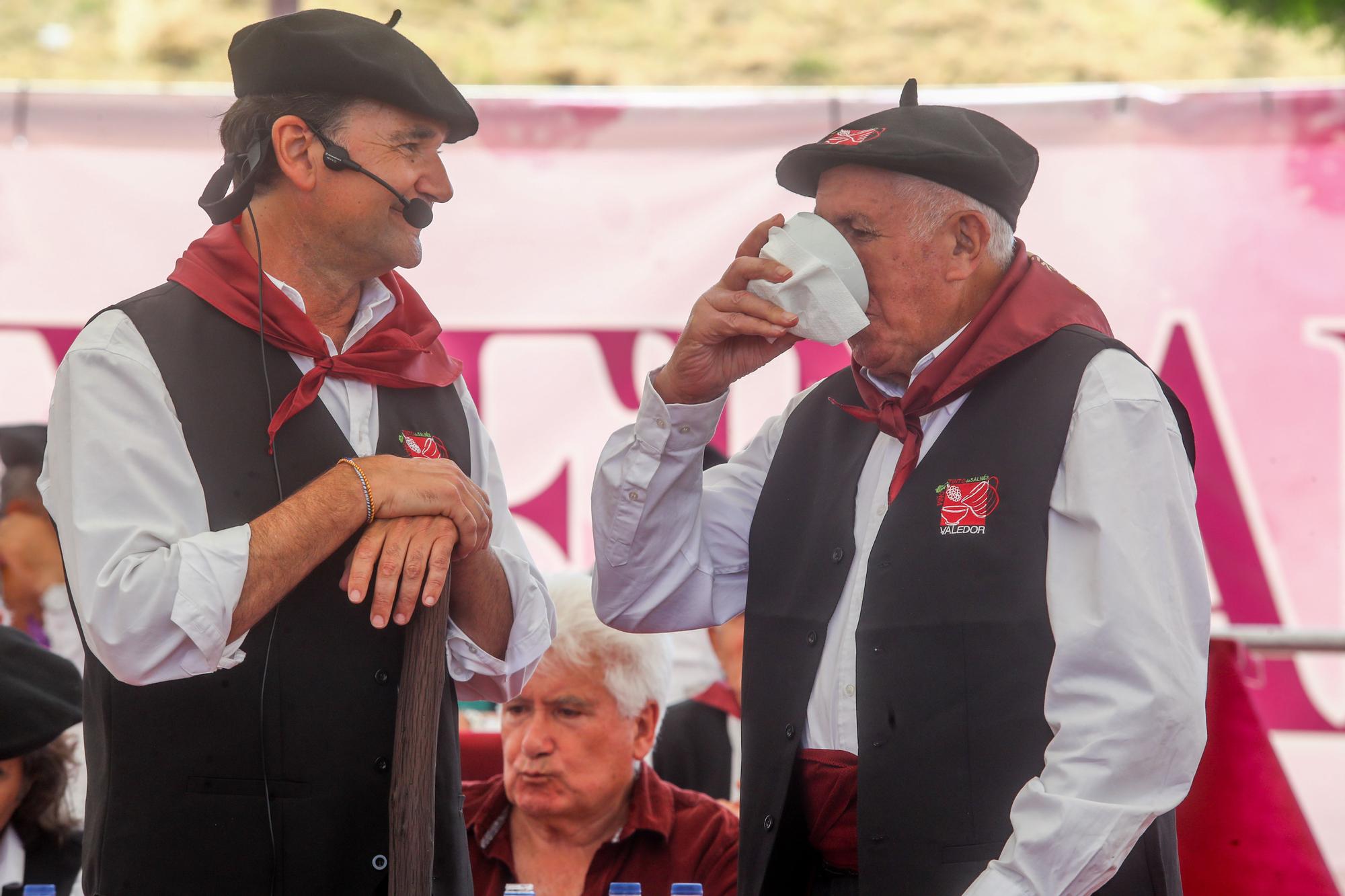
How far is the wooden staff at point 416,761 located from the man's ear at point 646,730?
3.92ft

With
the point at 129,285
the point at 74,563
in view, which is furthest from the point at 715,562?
the point at 129,285

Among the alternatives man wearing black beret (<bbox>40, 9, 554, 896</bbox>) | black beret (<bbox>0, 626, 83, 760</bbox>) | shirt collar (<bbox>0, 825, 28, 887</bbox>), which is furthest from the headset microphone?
shirt collar (<bbox>0, 825, 28, 887</bbox>)

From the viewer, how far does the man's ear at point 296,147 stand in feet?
7.74

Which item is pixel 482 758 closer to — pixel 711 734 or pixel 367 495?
pixel 711 734

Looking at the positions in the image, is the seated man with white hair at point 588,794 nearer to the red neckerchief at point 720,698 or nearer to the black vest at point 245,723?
the red neckerchief at point 720,698

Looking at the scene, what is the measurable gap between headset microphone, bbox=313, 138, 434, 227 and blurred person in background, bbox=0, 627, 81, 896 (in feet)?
4.49

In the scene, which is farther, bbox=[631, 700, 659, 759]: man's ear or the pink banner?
the pink banner

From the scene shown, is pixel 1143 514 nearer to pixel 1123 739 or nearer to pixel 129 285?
pixel 1123 739

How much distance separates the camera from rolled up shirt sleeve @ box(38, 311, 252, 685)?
1976 millimetres

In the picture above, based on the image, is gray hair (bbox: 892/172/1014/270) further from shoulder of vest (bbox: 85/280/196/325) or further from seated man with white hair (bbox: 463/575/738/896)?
seated man with white hair (bbox: 463/575/738/896)

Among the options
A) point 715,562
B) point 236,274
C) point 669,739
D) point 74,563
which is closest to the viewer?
point 74,563

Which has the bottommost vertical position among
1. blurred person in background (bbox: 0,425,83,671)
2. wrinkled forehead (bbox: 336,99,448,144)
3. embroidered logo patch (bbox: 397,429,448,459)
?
blurred person in background (bbox: 0,425,83,671)

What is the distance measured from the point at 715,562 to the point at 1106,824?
2.91 ft

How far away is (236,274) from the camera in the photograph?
2332mm
